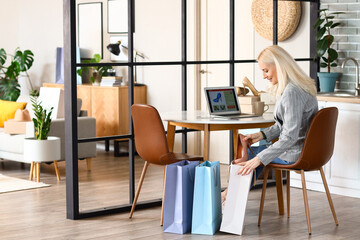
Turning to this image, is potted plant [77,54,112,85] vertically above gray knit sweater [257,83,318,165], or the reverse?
potted plant [77,54,112,85]

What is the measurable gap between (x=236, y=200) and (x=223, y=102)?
2.99ft

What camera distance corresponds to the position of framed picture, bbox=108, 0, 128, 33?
27.9 ft

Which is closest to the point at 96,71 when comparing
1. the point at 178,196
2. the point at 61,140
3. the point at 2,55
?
the point at 2,55

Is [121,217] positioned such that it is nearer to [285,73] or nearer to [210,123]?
[210,123]

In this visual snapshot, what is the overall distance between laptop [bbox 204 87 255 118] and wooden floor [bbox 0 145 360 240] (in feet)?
2.55

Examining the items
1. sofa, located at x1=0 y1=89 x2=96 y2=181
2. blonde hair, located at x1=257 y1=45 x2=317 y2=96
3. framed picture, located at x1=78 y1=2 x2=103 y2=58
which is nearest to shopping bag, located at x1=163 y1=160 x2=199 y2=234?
blonde hair, located at x1=257 y1=45 x2=317 y2=96

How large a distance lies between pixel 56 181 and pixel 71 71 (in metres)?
2.08

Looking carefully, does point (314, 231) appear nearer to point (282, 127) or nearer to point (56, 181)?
point (282, 127)

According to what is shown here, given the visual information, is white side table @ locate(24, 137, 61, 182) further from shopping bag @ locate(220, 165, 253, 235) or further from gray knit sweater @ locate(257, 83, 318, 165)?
gray knit sweater @ locate(257, 83, 318, 165)

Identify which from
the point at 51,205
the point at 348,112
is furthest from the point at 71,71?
the point at 348,112

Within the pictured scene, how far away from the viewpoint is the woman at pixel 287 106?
4.46 metres

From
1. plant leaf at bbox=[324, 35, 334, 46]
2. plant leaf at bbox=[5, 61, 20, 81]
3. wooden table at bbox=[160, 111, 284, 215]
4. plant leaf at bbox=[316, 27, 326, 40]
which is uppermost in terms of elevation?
plant leaf at bbox=[316, 27, 326, 40]

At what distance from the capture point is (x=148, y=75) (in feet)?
27.7

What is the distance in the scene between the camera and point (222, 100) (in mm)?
5082
